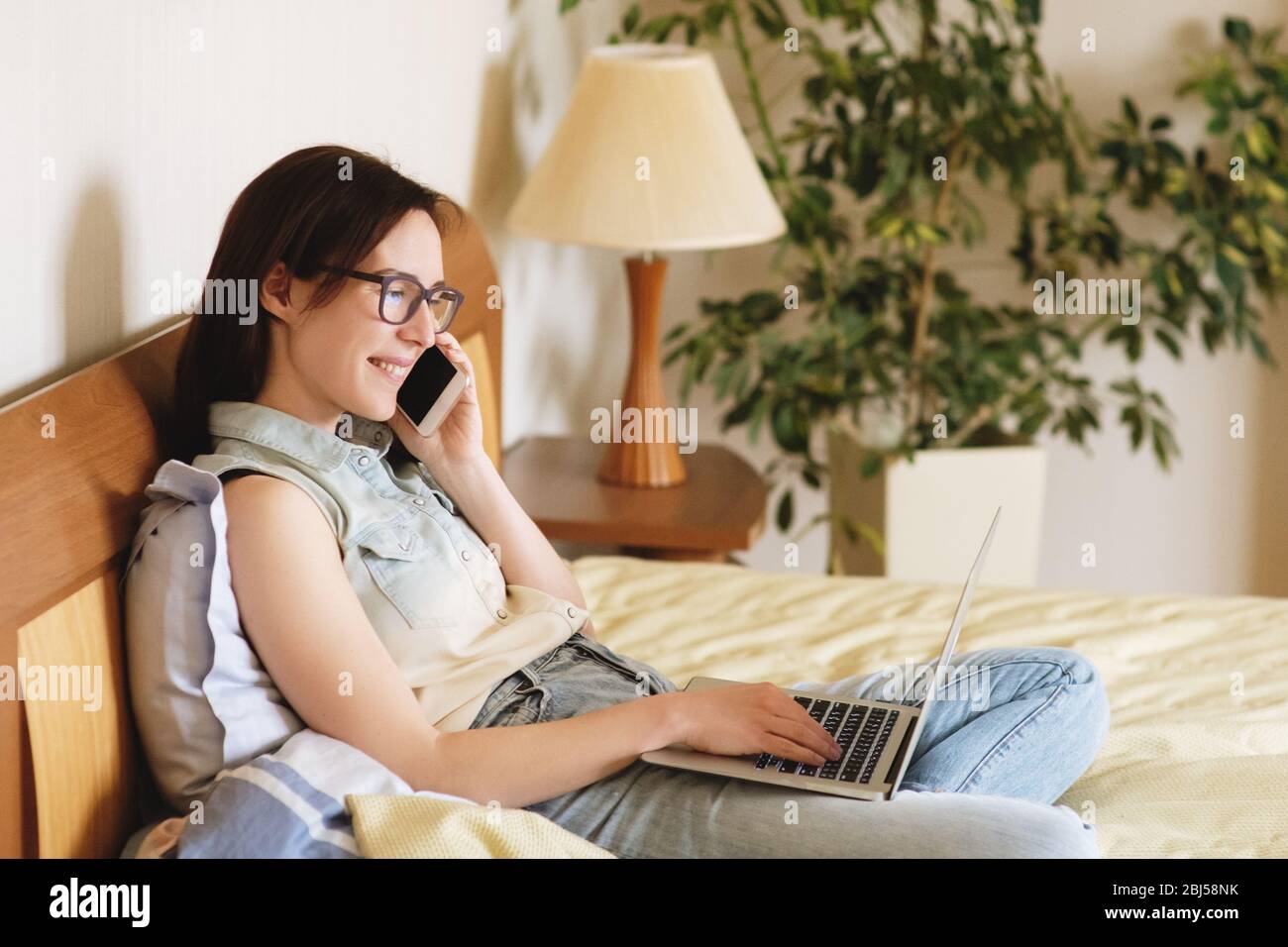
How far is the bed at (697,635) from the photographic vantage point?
0.99 meters

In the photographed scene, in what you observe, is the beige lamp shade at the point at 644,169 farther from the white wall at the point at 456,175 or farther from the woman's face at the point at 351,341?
the woman's face at the point at 351,341

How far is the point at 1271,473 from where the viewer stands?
3.04 m

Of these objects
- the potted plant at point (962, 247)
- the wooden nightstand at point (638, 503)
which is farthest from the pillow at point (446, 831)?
the potted plant at point (962, 247)

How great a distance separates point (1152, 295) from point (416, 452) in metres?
2.00

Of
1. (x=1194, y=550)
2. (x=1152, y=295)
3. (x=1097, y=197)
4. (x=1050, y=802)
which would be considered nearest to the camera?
(x=1050, y=802)

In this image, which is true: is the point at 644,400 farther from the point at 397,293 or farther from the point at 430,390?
the point at 397,293

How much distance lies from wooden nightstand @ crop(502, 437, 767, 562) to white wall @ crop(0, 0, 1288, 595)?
13cm

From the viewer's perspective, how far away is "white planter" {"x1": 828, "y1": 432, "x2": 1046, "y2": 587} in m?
2.78

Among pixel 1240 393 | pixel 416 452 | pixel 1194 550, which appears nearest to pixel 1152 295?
pixel 1240 393

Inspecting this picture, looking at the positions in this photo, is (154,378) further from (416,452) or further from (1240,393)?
(1240,393)

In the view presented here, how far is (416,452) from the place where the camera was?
1391 millimetres

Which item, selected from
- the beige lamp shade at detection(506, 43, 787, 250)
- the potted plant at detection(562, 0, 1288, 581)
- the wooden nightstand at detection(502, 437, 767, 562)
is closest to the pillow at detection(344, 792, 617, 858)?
the wooden nightstand at detection(502, 437, 767, 562)

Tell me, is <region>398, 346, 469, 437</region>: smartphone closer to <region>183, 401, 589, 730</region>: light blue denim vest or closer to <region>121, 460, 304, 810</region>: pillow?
<region>183, 401, 589, 730</region>: light blue denim vest

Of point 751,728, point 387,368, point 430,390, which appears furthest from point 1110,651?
point 387,368
